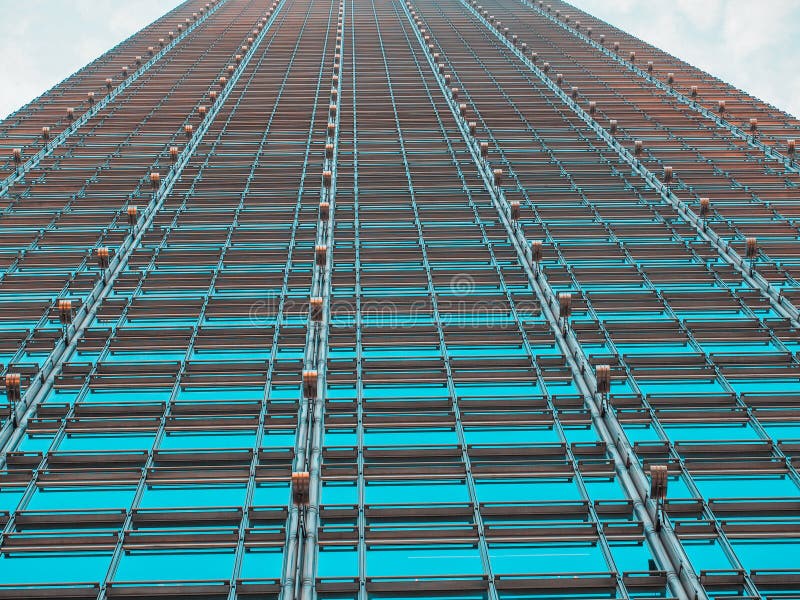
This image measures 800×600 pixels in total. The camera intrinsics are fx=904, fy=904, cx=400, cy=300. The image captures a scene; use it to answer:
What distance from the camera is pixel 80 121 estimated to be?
49.8 m

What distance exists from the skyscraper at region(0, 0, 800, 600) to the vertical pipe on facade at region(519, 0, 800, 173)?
492 millimetres

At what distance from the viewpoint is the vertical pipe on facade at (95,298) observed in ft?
75.9

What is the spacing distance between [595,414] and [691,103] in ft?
116

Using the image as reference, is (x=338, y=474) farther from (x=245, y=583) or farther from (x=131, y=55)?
(x=131, y=55)

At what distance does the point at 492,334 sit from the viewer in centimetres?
2778

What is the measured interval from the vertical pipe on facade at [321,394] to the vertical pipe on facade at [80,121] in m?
13.7

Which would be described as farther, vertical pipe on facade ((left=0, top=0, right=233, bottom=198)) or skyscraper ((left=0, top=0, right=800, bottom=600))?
vertical pipe on facade ((left=0, top=0, right=233, bottom=198))

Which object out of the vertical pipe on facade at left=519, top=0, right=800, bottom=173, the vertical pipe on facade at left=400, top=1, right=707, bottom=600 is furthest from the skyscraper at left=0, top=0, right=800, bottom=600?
the vertical pipe on facade at left=519, top=0, right=800, bottom=173

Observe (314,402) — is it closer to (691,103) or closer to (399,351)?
(399,351)

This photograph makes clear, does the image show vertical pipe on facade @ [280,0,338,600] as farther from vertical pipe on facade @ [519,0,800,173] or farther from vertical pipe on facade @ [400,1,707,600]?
vertical pipe on facade @ [519,0,800,173]

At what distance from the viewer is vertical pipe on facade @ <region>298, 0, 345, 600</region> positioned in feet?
60.1

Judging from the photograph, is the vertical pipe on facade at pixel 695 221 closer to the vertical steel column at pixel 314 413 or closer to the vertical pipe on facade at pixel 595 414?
the vertical pipe on facade at pixel 595 414

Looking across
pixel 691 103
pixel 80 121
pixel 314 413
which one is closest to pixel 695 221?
pixel 314 413

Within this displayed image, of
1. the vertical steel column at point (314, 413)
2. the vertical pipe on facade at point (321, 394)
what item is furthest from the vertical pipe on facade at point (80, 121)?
the vertical steel column at point (314, 413)
